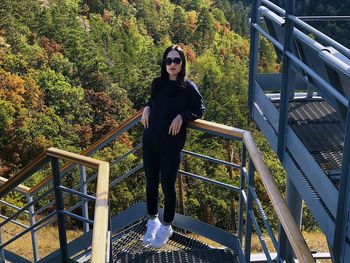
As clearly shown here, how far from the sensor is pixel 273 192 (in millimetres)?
2137

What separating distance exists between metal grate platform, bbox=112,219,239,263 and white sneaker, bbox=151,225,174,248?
6cm

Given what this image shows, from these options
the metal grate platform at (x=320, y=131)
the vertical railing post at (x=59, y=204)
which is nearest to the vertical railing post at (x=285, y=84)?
the metal grate platform at (x=320, y=131)

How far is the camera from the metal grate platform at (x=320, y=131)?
2.37 meters

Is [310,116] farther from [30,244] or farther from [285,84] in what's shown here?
[30,244]

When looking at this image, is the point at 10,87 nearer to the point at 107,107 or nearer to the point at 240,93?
the point at 107,107

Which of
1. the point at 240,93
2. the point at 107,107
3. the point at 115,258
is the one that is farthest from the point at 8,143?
the point at 115,258

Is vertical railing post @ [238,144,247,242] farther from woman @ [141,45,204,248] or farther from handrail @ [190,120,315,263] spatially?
woman @ [141,45,204,248]

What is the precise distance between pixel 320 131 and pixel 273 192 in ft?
2.50

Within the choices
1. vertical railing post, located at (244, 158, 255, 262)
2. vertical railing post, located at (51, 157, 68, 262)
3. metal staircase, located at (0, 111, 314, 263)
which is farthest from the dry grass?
vertical railing post, located at (244, 158, 255, 262)

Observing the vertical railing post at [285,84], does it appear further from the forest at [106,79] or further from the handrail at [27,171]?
the forest at [106,79]

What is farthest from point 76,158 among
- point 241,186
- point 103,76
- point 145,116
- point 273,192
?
point 103,76

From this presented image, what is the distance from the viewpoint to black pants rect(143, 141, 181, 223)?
296 centimetres

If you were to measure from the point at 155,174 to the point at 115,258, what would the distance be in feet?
1.96

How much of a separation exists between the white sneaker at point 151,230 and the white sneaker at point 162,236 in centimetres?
2
